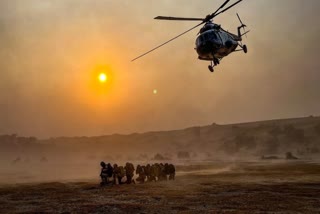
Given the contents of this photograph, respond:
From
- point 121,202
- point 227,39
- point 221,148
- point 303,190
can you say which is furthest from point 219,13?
point 221,148

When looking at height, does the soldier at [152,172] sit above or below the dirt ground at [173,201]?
above

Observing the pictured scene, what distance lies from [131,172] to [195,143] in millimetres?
82740

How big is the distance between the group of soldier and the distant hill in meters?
45.3

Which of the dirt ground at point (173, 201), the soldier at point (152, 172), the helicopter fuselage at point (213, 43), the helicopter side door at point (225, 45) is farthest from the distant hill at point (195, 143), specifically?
the dirt ground at point (173, 201)

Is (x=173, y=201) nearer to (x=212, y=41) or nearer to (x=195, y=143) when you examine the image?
(x=212, y=41)

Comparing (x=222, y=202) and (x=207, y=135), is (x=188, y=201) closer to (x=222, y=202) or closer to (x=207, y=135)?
(x=222, y=202)

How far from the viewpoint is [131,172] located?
87.1 feet

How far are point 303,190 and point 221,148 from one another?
2863 inches

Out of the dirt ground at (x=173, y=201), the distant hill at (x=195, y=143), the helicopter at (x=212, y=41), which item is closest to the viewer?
the dirt ground at (x=173, y=201)

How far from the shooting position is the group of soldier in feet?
83.1

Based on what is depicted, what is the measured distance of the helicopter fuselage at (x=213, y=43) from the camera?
24.9 metres

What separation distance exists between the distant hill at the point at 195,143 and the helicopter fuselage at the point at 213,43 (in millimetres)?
46621

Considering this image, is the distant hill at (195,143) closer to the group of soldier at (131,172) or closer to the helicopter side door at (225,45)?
the group of soldier at (131,172)

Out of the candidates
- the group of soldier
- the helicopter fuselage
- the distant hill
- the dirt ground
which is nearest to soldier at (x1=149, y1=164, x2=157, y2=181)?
the group of soldier
